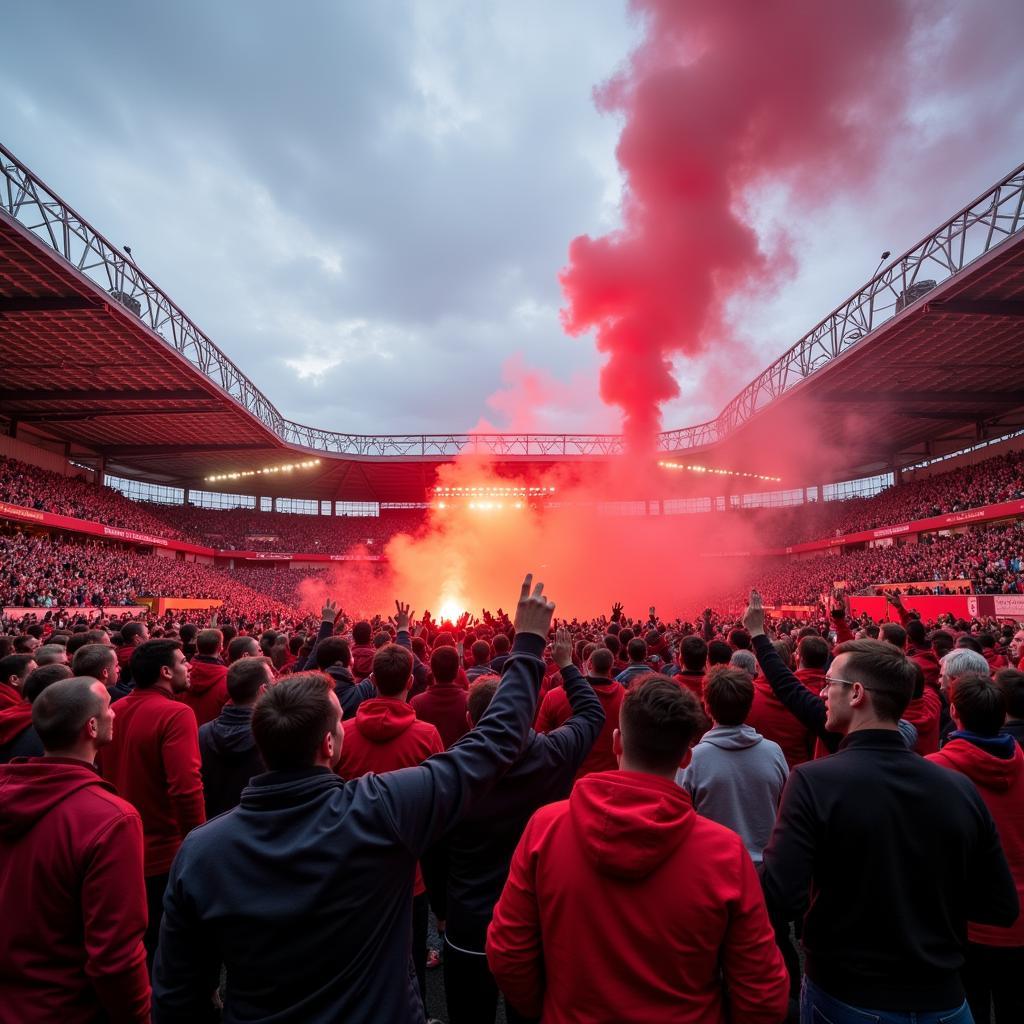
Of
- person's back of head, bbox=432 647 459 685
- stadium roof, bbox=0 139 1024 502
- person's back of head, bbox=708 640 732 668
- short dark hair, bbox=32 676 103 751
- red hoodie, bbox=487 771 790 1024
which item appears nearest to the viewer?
red hoodie, bbox=487 771 790 1024

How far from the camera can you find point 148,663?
3.56 meters

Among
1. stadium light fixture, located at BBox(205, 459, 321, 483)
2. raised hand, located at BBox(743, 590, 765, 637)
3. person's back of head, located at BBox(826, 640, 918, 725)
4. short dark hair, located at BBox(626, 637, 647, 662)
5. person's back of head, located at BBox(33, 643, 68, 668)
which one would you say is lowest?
short dark hair, located at BBox(626, 637, 647, 662)

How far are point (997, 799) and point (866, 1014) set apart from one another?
4.08 ft

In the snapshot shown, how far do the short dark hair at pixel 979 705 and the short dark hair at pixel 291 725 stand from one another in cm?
274

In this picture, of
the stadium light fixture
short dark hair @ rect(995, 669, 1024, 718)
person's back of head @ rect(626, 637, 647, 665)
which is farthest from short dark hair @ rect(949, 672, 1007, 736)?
the stadium light fixture

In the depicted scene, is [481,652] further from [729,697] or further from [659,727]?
[659,727]

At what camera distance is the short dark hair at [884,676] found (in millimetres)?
2129

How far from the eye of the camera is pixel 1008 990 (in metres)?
2.67

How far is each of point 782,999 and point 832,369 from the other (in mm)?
28159

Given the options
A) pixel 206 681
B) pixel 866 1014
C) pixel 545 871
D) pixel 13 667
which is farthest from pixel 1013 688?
pixel 13 667

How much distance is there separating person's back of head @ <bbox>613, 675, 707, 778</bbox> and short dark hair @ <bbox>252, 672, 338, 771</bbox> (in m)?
0.87

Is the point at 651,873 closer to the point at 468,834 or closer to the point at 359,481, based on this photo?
the point at 468,834

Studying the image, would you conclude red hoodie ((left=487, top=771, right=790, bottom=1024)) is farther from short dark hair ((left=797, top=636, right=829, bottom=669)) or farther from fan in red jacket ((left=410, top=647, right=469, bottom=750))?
short dark hair ((left=797, top=636, right=829, bottom=669))

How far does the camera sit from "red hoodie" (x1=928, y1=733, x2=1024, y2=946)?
262cm
